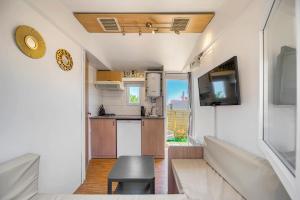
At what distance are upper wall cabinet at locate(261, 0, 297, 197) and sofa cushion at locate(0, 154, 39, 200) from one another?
1.60 meters

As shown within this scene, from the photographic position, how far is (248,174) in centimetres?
128

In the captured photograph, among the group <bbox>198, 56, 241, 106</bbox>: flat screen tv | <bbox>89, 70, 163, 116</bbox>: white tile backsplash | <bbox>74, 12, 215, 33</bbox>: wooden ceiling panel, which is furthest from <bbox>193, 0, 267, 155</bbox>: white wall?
<bbox>89, 70, 163, 116</bbox>: white tile backsplash

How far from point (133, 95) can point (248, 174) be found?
3962mm

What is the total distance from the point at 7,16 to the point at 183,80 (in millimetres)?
4125

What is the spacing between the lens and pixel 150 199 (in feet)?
4.80

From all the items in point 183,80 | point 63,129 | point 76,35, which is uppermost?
point 76,35

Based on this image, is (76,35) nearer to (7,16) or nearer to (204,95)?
(7,16)

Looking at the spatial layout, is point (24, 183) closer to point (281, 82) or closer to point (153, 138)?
point (281, 82)

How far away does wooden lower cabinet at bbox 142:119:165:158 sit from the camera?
413 centimetres

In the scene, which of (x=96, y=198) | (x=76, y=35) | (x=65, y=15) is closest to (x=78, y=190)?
(x=96, y=198)

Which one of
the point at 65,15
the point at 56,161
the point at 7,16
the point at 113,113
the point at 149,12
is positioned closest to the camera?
the point at 7,16

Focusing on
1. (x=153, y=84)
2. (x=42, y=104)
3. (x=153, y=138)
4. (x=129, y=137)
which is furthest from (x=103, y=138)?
(x=42, y=104)

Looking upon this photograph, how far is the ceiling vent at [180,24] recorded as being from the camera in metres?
2.63

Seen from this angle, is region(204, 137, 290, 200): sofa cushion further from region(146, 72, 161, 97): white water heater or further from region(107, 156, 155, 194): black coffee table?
region(146, 72, 161, 97): white water heater
